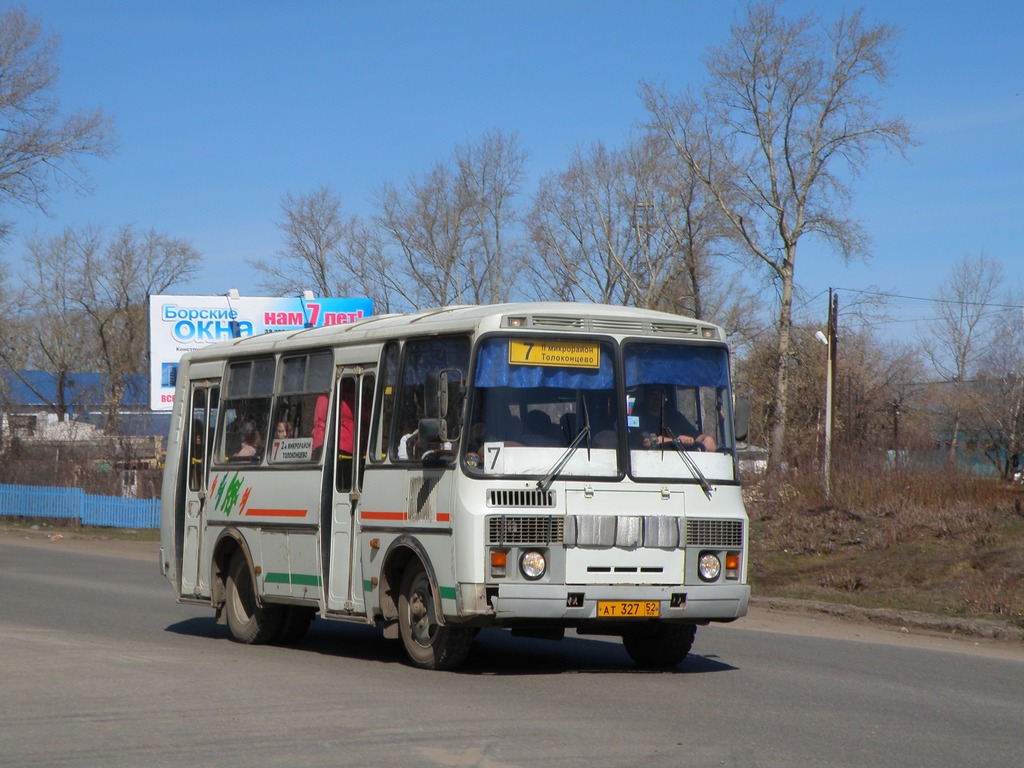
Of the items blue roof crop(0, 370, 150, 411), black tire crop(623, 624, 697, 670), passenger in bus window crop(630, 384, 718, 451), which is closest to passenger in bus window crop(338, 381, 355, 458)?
passenger in bus window crop(630, 384, 718, 451)

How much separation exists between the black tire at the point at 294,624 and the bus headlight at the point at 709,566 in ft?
15.2

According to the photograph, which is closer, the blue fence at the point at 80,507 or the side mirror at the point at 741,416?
the side mirror at the point at 741,416

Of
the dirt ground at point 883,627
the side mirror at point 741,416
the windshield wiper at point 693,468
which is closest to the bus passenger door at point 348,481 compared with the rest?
the windshield wiper at point 693,468

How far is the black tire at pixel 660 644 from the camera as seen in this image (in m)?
11.5

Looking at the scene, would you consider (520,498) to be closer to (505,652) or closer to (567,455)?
(567,455)

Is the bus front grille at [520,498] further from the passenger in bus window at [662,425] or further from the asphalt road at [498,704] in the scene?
the asphalt road at [498,704]

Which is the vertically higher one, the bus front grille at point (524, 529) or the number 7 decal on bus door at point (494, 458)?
the number 7 decal on bus door at point (494, 458)

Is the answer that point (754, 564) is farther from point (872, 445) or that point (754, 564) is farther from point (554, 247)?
point (554, 247)

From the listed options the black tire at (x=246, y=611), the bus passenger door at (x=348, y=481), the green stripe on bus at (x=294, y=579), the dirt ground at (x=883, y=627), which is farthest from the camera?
the dirt ground at (x=883, y=627)

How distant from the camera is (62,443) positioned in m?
54.5

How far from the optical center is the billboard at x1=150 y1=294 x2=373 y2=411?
42.6m

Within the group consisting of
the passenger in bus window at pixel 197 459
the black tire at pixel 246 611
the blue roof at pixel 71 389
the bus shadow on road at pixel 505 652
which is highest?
the blue roof at pixel 71 389

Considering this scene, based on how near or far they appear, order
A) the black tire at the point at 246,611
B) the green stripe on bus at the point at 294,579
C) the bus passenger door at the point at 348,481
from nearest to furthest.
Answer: the bus passenger door at the point at 348,481
the green stripe on bus at the point at 294,579
the black tire at the point at 246,611

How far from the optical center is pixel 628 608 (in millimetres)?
10555
